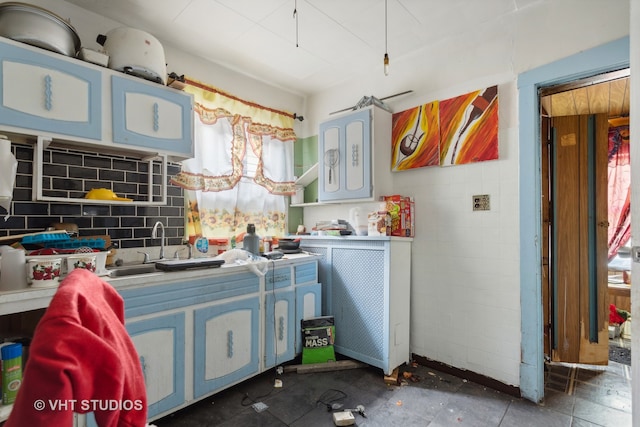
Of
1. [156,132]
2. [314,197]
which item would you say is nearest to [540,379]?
[314,197]

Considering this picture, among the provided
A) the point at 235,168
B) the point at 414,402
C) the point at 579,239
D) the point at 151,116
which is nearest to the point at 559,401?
the point at 414,402

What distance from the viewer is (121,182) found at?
92.0 inches

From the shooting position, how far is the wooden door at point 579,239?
2.71 meters

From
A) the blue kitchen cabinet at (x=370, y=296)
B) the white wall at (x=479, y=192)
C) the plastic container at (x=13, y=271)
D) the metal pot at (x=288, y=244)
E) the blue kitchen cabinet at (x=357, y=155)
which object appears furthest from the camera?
the metal pot at (x=288, y=244)

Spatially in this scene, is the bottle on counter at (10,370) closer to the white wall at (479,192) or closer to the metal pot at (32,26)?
the metal pot at (32,26)

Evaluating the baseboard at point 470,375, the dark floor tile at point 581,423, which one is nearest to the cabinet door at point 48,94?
the baseboard at point 470,375

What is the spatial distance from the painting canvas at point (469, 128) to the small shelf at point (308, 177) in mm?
1308

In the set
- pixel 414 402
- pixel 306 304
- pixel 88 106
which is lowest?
pixel 414 402

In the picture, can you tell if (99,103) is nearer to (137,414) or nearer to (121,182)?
(121,182)

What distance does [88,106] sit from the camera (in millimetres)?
1889

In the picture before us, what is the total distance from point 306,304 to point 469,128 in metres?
1.92

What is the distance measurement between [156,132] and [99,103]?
1.14ft

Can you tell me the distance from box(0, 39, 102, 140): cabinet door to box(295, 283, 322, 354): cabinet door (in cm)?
181

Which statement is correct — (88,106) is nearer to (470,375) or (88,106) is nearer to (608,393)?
(470,375)
